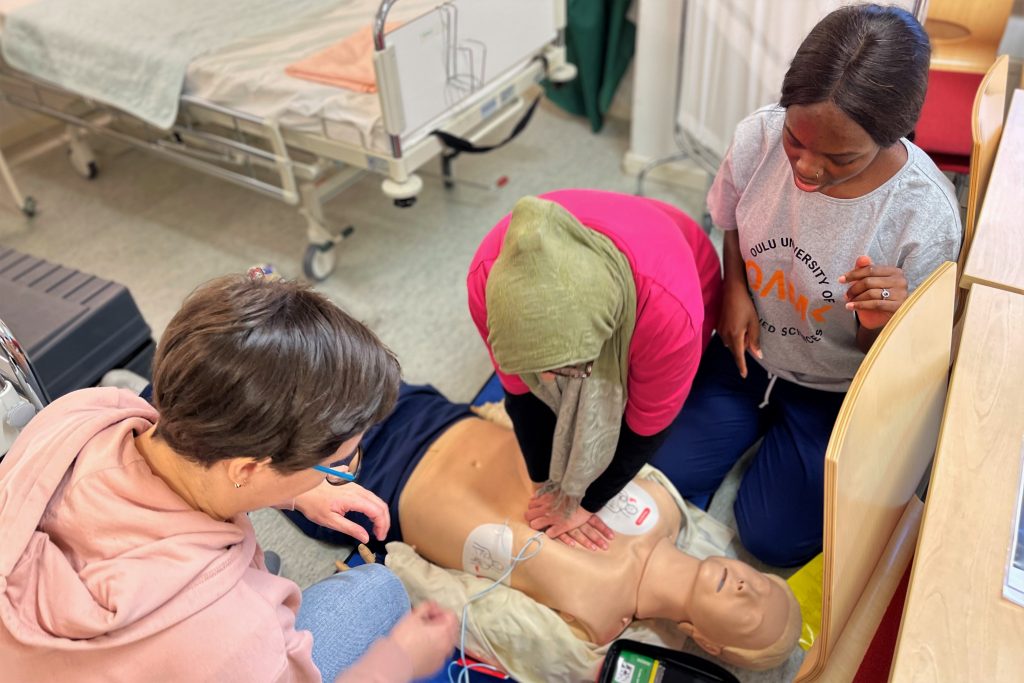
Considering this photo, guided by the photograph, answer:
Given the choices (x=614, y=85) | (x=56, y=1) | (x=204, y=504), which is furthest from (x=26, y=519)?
(x=614, y=85)

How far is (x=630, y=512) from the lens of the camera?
1544 millimetres

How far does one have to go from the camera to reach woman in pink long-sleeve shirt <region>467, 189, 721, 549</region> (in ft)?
3.36

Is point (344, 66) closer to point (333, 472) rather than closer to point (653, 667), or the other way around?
point (333, 472)

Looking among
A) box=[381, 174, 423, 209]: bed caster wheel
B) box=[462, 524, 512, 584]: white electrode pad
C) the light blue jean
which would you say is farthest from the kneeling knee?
box=[381, 174, 423, 209]: bed caster wheel

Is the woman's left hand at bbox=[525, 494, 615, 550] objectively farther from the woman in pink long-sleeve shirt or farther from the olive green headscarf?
the olive green headscarf

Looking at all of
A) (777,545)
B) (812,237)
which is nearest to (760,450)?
(777,545)

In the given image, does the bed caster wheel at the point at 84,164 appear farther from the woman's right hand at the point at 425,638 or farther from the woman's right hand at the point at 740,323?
the woman's right hand at the point at 425,638

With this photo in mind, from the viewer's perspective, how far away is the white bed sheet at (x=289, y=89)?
212 centimetres

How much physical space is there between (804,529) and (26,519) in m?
1.41

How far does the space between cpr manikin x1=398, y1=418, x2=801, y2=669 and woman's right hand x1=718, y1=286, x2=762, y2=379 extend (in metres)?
0.35

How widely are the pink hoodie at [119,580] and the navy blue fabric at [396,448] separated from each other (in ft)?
2.31

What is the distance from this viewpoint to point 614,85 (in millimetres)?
3111

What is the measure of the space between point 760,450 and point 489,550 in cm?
69

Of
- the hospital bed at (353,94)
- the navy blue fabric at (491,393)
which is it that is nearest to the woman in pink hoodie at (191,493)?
the navy blue fabric at (491,393)
